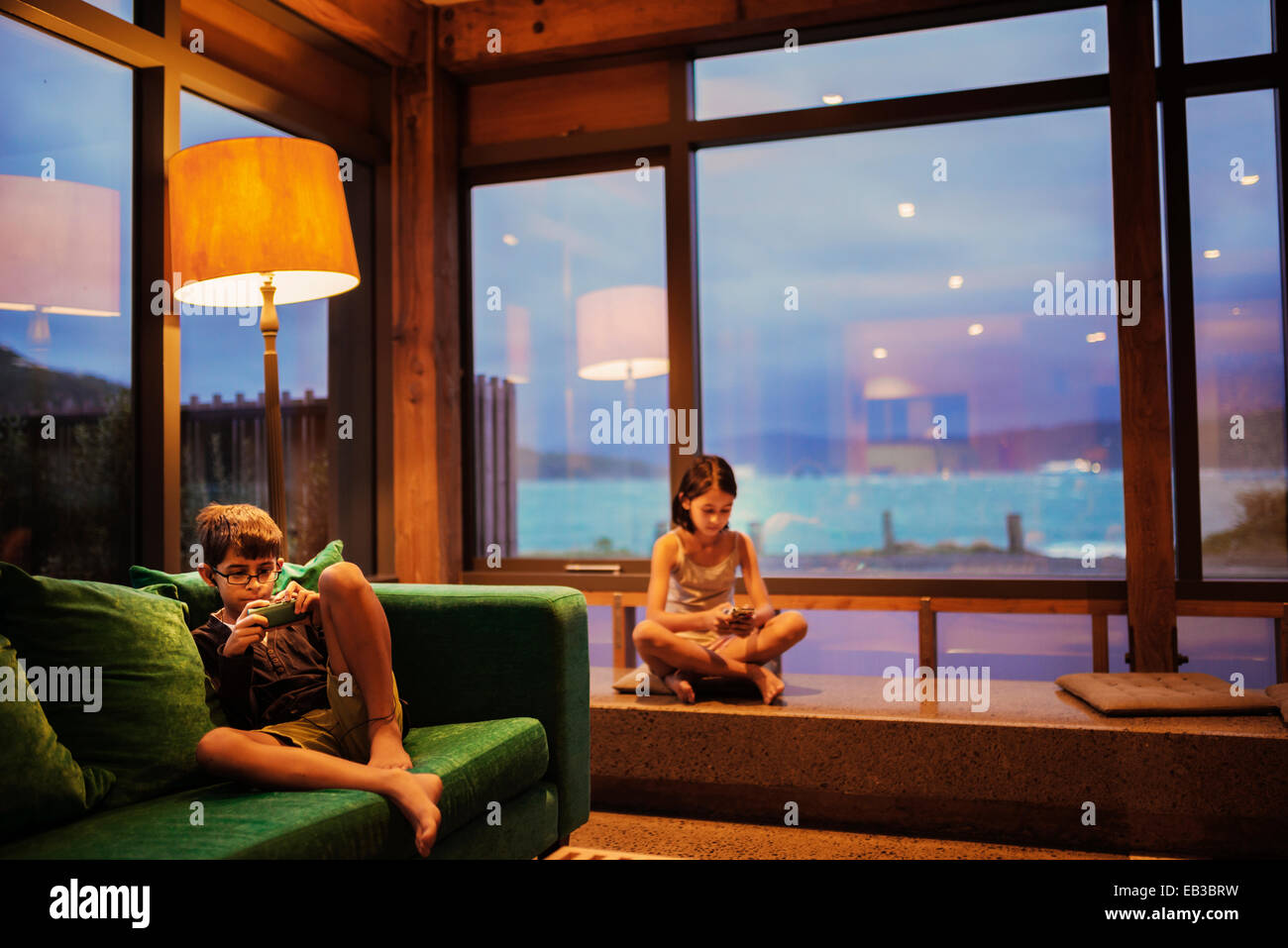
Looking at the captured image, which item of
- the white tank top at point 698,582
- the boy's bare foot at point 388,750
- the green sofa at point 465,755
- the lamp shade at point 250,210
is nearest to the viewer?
the green sofa at point 465,755

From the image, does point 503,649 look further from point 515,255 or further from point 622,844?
point 515,255

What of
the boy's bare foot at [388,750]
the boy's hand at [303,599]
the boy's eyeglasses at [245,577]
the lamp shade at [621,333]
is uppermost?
the lamp shade at [621,333]

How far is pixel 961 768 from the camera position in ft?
8.36

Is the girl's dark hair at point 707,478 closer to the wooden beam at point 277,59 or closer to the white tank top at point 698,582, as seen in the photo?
the white tank top at point 698,582

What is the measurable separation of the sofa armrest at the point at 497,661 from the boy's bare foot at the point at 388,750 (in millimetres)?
371

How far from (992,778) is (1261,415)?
1.68 meters

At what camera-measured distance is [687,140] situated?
3.71m

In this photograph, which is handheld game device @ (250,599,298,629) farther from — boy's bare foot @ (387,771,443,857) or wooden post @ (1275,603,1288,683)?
wooden post @ (1275,603,1288,683)

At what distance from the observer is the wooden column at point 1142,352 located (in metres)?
3.13

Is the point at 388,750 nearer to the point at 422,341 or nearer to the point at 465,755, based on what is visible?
the point at 465,755

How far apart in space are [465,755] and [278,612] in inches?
18.4

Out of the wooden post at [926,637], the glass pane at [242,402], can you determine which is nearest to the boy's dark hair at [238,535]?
the glass pane at [242,402]

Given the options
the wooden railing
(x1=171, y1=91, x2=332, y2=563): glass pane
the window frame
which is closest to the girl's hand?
the wooden railing

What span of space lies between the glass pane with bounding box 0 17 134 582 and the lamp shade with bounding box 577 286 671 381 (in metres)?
1.70
